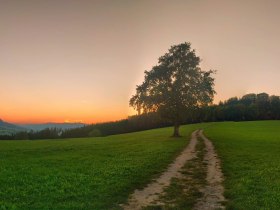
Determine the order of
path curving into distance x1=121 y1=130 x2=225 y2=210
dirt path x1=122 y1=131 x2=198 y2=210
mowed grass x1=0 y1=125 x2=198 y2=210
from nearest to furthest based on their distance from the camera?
path curving into distance x1=121 y1=130 x2=225 y2=210, dirt path x1=122 y1=131 x2=198 y2=210, mowed grass x1=0 y1=125 x2=198 y2=210

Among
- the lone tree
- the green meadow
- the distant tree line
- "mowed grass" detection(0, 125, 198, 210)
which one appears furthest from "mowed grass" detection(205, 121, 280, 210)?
the distant tree line

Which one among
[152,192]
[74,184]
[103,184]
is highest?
[74,184]

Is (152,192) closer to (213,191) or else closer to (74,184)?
(213,191)

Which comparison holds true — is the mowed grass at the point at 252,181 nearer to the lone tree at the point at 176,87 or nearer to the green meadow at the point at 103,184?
the green meadow at the point at 103,184

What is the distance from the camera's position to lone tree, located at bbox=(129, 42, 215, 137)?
74.5 meters

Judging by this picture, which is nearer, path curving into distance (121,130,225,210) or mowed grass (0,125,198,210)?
path curving into distance (121,130,225,210)

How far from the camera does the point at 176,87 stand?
74875 mm

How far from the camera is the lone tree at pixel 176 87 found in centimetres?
7450

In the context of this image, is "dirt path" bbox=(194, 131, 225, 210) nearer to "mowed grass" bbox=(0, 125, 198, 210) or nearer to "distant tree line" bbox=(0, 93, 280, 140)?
"mowed grass" bbox=(0, 125, 198, 210)

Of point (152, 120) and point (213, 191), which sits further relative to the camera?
point (152, 120)

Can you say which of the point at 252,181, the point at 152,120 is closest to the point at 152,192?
the point at 252,181

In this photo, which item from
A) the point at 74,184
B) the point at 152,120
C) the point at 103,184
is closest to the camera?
the point at 74,184

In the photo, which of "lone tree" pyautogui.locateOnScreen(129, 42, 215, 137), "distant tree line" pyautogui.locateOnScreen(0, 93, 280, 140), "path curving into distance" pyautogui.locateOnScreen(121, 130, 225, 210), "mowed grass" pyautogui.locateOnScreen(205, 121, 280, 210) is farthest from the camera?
"distant tree line" pyautogui.locateOnScreen(0, 93, 280, 140)

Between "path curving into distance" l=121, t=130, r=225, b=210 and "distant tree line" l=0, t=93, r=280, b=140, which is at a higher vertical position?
"distant tree line" l=0, t=93, r=280, b=140
